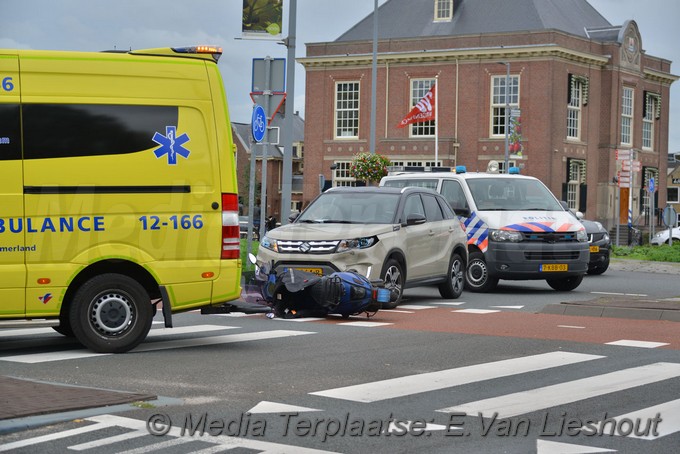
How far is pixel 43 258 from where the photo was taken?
34.7 ft

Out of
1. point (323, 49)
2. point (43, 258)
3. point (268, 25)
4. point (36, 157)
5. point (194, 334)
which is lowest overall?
point (194, 334)

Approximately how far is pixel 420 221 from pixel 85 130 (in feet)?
24.2

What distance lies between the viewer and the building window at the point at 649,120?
69000 mm

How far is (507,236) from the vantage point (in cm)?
1984

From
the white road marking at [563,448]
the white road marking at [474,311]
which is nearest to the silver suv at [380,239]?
the white road marking at [474,311]

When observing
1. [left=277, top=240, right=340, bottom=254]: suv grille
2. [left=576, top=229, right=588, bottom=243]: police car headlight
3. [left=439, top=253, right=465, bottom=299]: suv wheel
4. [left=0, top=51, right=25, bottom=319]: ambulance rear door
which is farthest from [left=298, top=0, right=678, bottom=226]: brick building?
[left=0, top=51, right=25, bottom=319]: ambulance rear door

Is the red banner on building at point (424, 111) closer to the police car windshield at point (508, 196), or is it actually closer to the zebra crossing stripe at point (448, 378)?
the police car windshield at point (508, 196)

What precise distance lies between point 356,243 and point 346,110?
5088cm

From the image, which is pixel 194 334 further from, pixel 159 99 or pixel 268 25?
pixel 268 25

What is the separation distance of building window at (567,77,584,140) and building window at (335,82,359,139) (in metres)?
11.8

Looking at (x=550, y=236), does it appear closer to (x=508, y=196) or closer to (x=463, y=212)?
(x=508, y=196)

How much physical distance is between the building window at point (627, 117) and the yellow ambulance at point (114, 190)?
189 ft

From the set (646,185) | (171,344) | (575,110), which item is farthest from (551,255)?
(646,185)

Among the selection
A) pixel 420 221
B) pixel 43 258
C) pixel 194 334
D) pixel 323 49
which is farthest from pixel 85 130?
pixel 323 49
